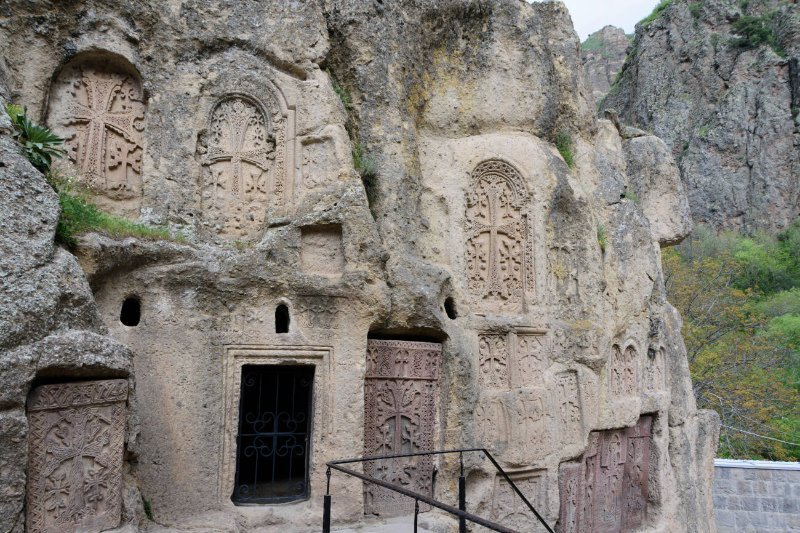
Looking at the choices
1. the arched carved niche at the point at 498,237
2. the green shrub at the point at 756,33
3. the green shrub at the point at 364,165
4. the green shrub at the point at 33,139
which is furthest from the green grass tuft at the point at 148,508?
the green shrub at the point at 756,33

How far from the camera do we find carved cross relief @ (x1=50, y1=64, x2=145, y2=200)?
Answer: 6.13m

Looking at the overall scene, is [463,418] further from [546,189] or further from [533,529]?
[546,189]

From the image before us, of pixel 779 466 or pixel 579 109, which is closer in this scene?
pixel 579 109

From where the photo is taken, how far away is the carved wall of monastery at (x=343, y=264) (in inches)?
218

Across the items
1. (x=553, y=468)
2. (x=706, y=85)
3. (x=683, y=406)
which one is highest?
(x=706, y=85)

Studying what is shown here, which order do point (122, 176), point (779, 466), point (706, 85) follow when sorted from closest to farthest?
point (122, 176) < point (779, 466) < point (706, 85)

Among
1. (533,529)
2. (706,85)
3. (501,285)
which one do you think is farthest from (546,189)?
(706,85)

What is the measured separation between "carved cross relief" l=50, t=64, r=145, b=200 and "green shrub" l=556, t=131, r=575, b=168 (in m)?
5.51

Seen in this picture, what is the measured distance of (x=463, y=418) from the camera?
6.91 meters

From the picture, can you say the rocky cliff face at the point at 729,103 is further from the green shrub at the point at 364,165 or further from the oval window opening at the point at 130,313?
the oval window opening at the point at 130,313

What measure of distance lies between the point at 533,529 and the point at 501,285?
2903mm

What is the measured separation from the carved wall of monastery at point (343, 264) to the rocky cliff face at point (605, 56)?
5366cm

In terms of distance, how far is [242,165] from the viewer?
6566mm

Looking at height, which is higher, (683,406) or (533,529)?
(683,406)
